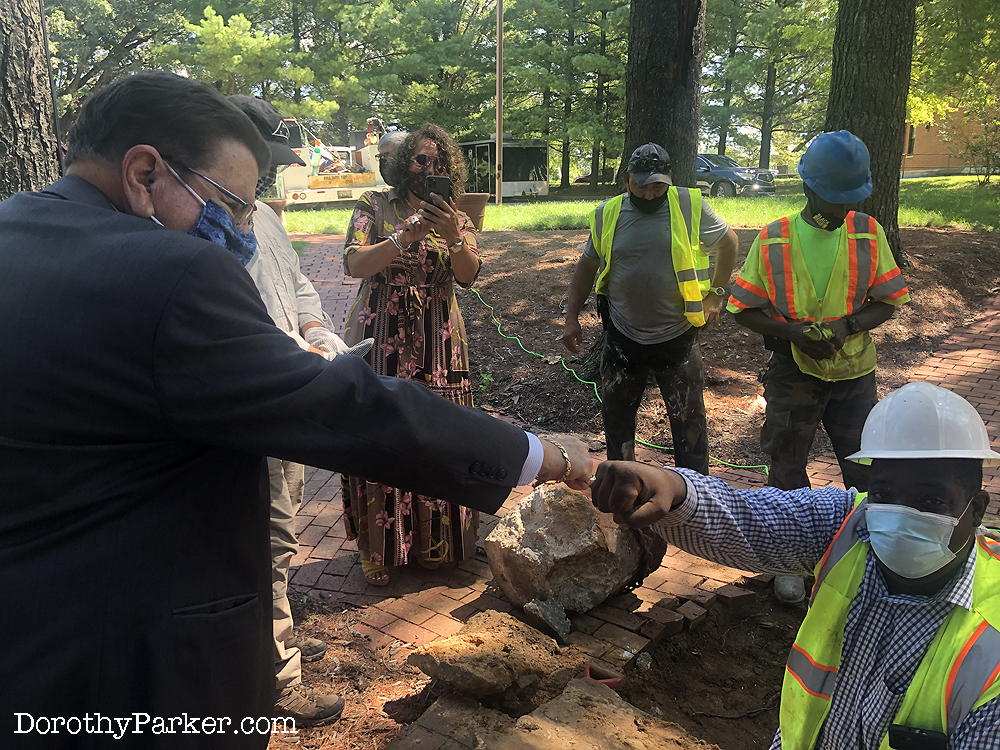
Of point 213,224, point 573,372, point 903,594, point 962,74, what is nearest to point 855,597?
point 903,594

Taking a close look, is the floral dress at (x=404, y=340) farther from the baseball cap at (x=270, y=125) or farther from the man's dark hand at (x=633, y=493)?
the man's dark hand at (x=633, y=493)

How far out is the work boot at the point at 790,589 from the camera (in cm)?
375

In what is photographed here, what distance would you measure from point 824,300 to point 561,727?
2.42 metres

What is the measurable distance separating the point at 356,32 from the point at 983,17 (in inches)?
945

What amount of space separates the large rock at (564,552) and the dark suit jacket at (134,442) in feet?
6.68

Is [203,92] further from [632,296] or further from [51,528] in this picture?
[632,296]

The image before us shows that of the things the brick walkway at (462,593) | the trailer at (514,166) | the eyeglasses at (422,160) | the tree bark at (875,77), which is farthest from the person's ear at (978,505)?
the trailer at (514,166)

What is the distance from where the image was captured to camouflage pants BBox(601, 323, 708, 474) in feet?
14.3

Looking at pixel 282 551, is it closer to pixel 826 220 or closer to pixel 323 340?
pixel 323 340

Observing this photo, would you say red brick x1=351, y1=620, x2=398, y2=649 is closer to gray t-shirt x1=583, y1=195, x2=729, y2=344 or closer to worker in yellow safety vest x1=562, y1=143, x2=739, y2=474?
worker in yellow safety vest x1=562, y1=143, x2=739, y2=474

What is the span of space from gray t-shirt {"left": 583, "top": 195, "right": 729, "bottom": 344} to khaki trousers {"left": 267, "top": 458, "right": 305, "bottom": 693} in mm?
2222

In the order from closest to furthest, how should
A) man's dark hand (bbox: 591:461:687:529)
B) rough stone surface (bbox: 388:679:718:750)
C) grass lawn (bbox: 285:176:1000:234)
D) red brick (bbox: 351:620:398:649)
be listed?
man's dark hand (bbox: 591:461:687:529) → rough stone surface (bbox: 388:679:718:750) → red brick (bbox: 351:620:398:649) → grass lawn (bbox: 285:176:1000:234)

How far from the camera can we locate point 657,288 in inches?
170

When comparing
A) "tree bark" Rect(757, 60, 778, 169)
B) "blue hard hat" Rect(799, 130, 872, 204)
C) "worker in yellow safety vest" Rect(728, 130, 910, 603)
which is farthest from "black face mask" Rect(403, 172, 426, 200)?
"tree bark" Rect(757, 60, 778, 169)
